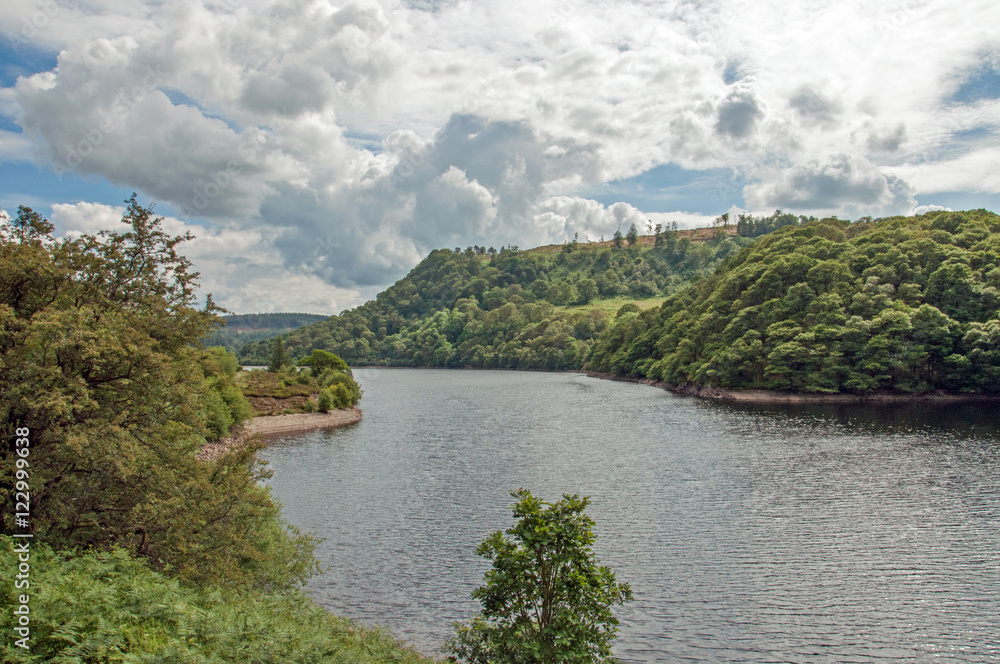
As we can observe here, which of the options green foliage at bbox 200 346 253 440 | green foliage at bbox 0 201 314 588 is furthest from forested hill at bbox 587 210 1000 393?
green foliage at bbox 0 201 314 588

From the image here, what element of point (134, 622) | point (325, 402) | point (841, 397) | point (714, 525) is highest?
point (134, 622)

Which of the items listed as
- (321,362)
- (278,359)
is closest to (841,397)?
(321,362)

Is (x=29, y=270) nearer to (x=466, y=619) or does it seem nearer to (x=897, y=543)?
(x=466, y=619)

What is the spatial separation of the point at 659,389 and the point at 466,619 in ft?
374

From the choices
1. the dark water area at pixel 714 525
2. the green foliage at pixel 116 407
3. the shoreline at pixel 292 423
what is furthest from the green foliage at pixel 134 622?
the shoreline at pixel 292 423

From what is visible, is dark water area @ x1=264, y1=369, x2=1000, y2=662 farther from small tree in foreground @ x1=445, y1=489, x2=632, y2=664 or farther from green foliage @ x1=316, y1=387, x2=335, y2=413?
green foliage @ x1=316, y1=387, x2=335, y2=413

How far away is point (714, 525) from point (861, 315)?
3386 inches

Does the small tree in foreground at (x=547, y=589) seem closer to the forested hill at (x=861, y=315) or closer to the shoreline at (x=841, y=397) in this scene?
the shoreline at (x=841, y=397)

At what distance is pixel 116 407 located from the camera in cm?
1636

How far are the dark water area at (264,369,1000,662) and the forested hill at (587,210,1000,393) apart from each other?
24.7 metres

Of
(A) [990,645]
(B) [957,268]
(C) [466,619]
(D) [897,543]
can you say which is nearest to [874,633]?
(A) [990,645]

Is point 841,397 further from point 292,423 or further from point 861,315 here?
point 292,423

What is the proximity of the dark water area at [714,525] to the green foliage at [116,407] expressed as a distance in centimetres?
860

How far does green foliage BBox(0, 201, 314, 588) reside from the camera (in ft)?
47.0
